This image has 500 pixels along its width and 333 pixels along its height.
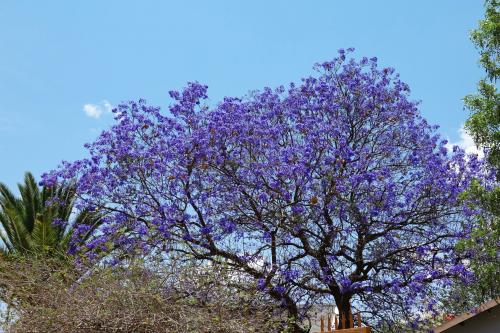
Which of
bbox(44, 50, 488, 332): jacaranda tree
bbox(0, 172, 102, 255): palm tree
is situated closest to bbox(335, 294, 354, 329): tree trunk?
bbox(44, 50, 488, 332): jacaranda tree

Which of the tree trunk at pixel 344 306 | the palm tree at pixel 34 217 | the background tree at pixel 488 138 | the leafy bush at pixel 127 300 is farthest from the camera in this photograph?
the palm tree at pixel 34 217

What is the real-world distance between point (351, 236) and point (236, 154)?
3.18m

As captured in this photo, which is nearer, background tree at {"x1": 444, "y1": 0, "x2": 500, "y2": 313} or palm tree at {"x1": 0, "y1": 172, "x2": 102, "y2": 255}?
background tree at {"x1": 444, "y1": 0, "x2": 500, "y2": 313}

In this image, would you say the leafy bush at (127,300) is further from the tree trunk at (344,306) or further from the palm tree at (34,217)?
the palm tree at (34,217)

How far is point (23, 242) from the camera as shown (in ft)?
66.9

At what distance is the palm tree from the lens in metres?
19.0

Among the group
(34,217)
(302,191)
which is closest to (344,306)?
(302,191)

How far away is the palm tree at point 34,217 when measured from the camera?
62.2 feet

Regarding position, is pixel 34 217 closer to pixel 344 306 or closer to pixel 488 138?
pixel 344 306

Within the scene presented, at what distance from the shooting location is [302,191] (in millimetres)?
15031

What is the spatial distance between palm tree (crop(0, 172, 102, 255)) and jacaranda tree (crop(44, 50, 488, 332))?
2712 millimetres

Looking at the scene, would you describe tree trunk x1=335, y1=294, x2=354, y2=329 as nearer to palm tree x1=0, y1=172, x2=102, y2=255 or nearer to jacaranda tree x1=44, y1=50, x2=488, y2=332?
jacaranda tree x1=44, y1=50, x2=488, y2=332

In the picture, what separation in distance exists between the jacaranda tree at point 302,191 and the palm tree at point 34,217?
2.71 meters

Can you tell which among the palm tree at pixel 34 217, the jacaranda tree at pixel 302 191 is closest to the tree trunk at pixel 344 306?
the jacaranda tree at pixel 302 191
